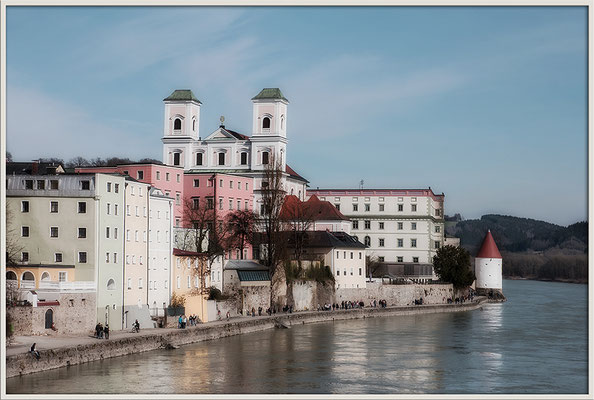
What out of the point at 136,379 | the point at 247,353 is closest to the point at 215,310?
the point at 247,353

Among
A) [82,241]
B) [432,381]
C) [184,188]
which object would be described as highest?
[184,188]

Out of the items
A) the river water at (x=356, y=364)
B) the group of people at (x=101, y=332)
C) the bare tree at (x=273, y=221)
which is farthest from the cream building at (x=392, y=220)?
the group of people at (x=101, y=332)

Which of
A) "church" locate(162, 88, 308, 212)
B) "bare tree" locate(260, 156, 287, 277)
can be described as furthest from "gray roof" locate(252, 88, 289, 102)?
"bare tree" locate(260, 156, 287, 277)

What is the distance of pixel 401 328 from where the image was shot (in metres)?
58.9

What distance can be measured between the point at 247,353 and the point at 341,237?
29.7 m

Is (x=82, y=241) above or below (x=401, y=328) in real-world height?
above

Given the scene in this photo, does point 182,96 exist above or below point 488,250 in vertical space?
above

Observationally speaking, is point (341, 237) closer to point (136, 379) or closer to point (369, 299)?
point (369, 299)

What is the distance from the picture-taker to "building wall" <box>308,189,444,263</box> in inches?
3450

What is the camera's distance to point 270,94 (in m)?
78.3

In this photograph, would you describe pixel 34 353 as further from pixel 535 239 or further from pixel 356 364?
pixel 535 239

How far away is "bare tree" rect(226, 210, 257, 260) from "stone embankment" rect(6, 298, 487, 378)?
23.1ft

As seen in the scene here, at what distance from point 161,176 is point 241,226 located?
6.51m

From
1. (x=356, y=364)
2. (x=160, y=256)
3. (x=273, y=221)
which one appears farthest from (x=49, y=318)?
(x=273, y=221)
